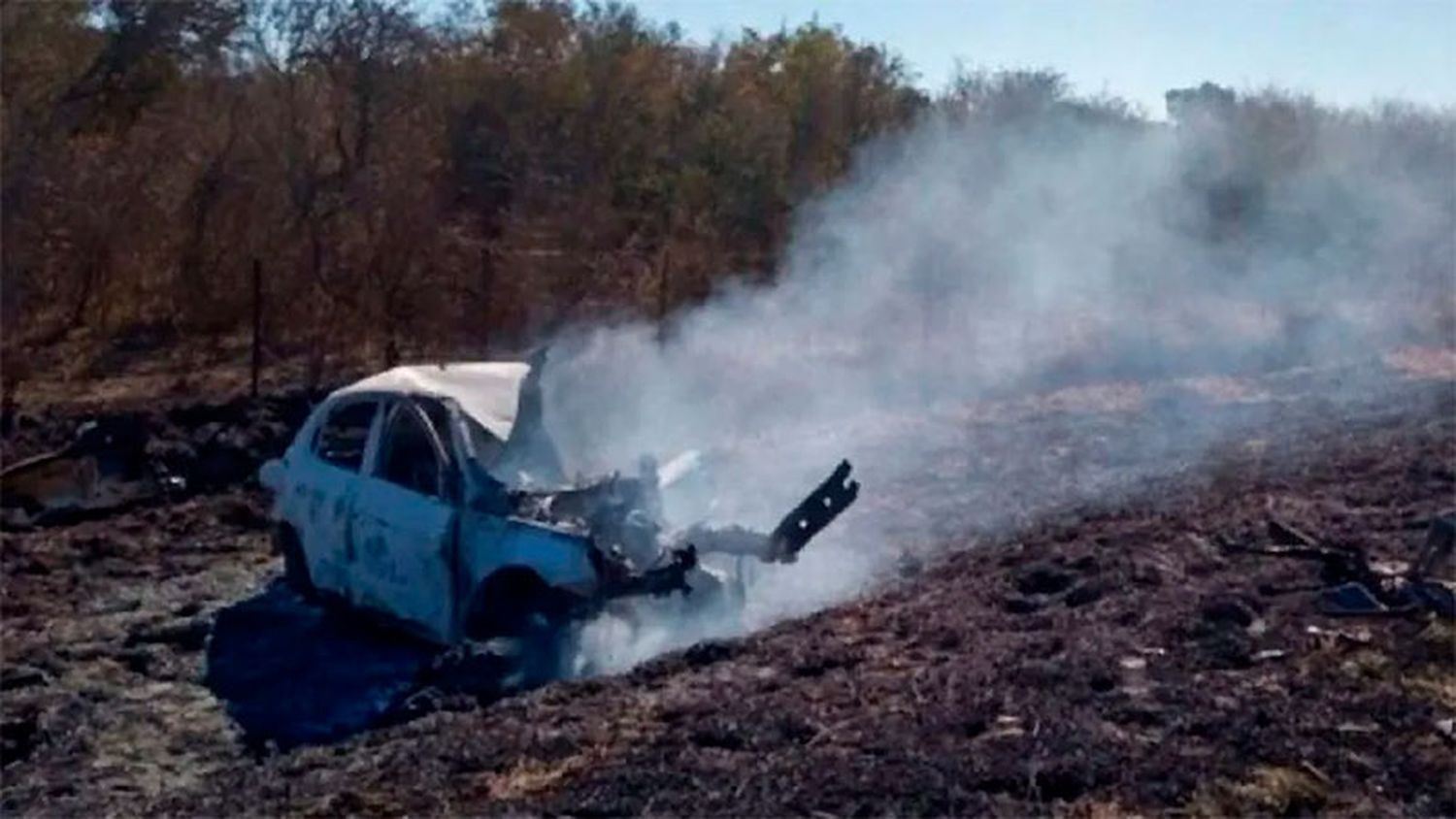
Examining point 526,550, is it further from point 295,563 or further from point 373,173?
point 373,173

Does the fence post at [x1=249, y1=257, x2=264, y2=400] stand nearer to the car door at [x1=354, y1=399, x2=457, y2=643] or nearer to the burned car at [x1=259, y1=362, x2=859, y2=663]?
the burned car at [x1=259, y1=362, x2=859, y2=663]

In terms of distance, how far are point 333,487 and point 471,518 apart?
1.45m

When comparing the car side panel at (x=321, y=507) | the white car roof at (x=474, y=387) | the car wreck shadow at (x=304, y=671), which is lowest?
the car wreck shadow at (x=304, y=671)

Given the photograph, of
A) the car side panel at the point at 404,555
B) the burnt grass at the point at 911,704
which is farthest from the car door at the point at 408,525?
the burnt grass at the point at 911,704

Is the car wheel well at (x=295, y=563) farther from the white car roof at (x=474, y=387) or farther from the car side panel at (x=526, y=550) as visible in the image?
the car side panel at (x=526, y=550)

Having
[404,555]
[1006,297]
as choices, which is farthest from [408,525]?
[1006,297]

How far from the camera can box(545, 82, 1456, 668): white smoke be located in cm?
1473

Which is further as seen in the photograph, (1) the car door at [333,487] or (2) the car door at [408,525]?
(1) the car door at [333,487]

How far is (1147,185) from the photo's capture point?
30047mm

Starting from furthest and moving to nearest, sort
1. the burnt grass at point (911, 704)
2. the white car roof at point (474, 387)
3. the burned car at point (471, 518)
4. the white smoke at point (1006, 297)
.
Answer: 1. the white smoke at point (1006, 297)
2. the white car roof at point (474, 387)
3. the burned car at point (471, 518)
4. the burnt grass at point (911, 704)

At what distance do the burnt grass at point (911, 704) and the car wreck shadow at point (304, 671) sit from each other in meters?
0.17

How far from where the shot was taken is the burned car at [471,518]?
10.3m

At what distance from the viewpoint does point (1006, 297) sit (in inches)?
1048

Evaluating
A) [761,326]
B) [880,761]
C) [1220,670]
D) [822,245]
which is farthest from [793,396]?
[880,761]
